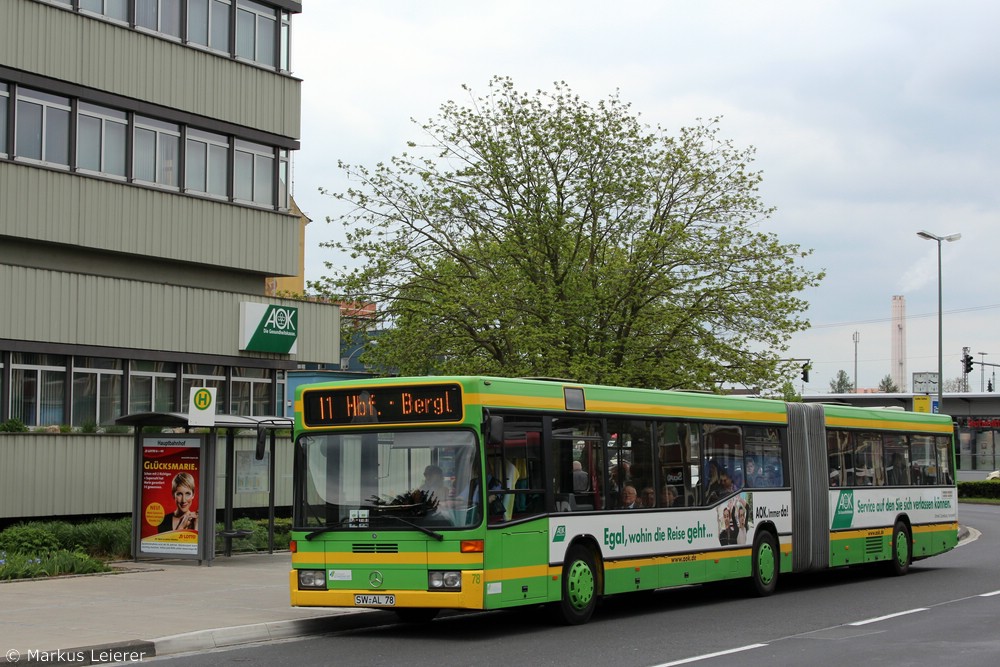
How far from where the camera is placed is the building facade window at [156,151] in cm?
2839

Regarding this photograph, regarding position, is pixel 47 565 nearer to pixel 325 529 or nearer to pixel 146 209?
pixel 325 529

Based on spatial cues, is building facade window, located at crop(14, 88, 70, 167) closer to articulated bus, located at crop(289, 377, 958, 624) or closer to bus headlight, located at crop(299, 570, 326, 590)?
articulated bus, located at crop(289, 377, 958, 624)

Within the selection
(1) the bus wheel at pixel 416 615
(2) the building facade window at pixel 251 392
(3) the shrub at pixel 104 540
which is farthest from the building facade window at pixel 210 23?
(1) the bus wheel at pixel 416 615

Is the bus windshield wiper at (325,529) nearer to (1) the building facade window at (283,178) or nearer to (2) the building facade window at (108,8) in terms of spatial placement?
(2) the building facade window at (108,8)

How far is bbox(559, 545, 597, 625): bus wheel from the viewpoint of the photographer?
15.4m

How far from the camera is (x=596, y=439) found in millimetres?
16281

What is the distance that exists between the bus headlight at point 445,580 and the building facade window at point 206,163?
1755 cm

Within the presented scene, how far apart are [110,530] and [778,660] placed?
46.4ft

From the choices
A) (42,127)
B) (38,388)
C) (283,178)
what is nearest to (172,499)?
(38,388)

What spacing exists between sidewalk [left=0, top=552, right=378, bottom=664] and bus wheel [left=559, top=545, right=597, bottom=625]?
2358 millimetres

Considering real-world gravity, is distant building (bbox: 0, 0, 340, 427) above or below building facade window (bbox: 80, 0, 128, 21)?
below

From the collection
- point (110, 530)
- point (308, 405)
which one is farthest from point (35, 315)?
point (308, 405)

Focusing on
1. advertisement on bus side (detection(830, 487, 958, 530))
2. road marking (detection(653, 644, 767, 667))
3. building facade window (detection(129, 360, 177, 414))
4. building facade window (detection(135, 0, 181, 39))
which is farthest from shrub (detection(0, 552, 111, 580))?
building facade window (detection(135, 0, 181, 39))

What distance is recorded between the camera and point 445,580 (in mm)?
14023
